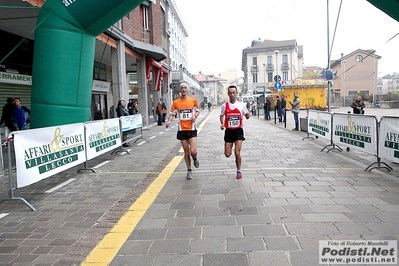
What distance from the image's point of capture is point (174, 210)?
442 centimetres

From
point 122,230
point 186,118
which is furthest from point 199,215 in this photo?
point 186,118

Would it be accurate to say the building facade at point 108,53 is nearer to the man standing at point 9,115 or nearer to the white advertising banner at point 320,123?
the man standing at point 9,115

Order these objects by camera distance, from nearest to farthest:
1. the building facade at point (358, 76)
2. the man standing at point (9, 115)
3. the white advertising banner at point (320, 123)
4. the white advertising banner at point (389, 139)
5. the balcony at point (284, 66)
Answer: the white advertising banner at point (389, 139) → the white advertising banner at point (320, 123) → the man standing at point (9, 115) → the building facade at point (358, 76) → the balcony at point (284, 66)

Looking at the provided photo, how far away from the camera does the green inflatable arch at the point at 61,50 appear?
7238 millimetres

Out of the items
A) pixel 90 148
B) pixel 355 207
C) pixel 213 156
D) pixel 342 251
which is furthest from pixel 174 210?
pixel 213 156

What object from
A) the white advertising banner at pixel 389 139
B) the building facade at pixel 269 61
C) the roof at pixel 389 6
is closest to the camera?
the roof at pixel 389 6

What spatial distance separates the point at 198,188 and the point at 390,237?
3.00 meters

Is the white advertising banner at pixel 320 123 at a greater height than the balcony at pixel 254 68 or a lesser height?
lesser

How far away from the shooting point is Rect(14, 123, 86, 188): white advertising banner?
16.0 feet

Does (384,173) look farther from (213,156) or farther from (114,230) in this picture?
(114,230)

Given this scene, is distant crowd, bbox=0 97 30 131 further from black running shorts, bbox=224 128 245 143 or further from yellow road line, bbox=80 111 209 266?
black running shorts, bbox=224 128 245 143

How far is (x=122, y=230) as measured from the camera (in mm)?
3826

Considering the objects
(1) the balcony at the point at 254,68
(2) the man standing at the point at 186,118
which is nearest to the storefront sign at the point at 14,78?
(2) the man standing at the point at 186,118

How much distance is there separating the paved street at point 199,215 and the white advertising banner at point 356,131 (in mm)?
536
